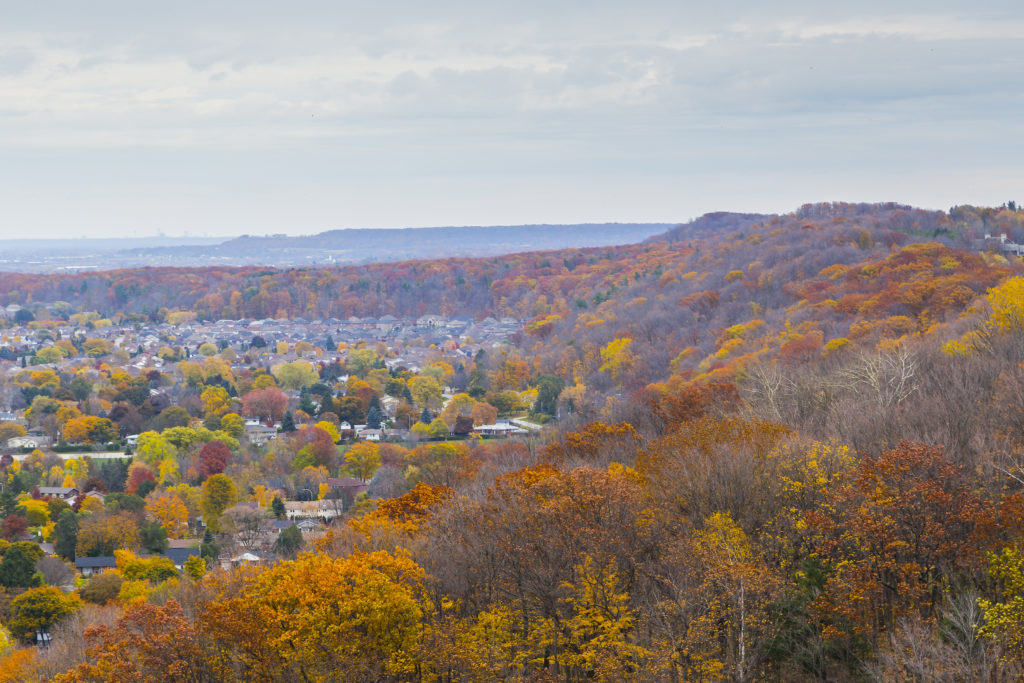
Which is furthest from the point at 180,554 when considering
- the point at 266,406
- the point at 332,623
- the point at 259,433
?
the point at 266,406

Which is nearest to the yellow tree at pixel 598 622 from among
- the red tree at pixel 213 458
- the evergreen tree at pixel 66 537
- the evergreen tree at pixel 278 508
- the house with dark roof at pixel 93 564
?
the house with dark roof at pixel 93 564

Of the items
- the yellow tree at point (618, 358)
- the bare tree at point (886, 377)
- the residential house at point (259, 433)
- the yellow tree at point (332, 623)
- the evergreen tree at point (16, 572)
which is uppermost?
the bare tree at point (886, 377)

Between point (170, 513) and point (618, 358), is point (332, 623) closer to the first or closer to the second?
point (170, 513)

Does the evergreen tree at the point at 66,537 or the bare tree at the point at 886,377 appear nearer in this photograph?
the bare tree at the point at 886,377

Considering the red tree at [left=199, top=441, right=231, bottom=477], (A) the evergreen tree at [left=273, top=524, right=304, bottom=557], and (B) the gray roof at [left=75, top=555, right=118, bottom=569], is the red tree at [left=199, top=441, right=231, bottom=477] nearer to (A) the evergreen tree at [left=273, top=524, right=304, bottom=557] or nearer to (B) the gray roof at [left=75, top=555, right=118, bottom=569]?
(B) the gray roof at [left=75, top=555, right=118, bottom=569]

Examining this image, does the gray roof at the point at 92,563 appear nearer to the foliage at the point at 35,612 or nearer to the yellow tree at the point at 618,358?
the foliage at the point at 35,612

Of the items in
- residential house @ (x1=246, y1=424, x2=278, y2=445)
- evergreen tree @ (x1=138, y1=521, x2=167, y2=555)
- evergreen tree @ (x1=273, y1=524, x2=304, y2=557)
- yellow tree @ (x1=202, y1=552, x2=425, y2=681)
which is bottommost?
residential house @ (x1=246, y1=424, x2=278, y2=445)

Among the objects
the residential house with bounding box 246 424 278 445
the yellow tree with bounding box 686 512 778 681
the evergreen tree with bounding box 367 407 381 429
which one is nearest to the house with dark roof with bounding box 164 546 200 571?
the residential house with bounding box 246 424 278 445

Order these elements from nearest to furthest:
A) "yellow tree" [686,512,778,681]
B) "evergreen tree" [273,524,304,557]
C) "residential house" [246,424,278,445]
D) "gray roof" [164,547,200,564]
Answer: "yellow tree" [686,512,778,681], "evergreen tree" [273,524,304,557], "gray roof" [164,547,200,564], "residential house" [246,424,278,445]

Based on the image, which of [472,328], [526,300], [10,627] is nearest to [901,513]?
[10,627]
